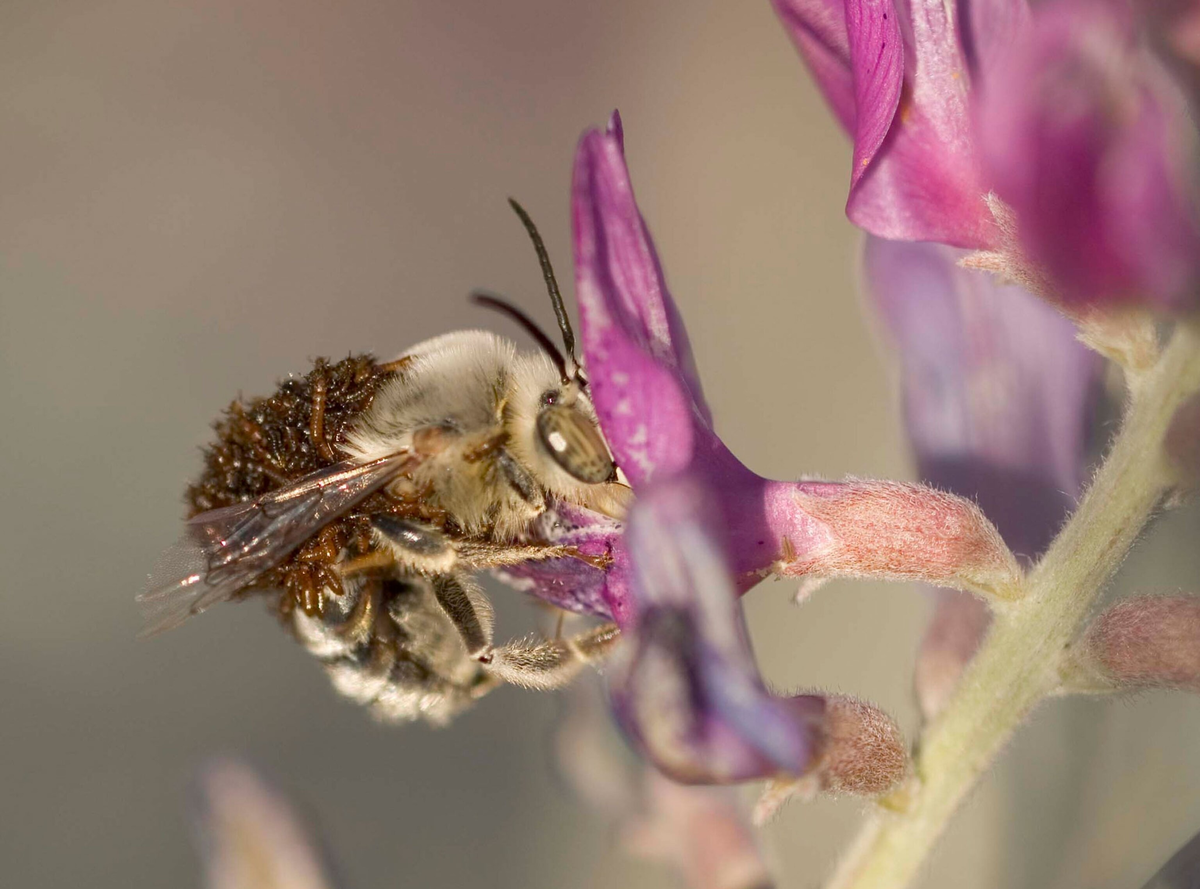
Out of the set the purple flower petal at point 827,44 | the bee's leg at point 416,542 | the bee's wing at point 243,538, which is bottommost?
the bee's leg at point 416,542

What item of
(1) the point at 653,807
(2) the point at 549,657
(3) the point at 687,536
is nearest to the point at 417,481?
(2) the point at 549,657

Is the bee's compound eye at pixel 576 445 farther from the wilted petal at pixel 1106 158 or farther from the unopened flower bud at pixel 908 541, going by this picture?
the wilted petal at pixel 1106 158

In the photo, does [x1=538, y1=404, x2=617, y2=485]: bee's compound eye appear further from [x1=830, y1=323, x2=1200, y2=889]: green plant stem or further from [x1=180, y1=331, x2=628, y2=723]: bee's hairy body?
[x1=830, y1=323, x2=1200, y2=889]: green plant stem

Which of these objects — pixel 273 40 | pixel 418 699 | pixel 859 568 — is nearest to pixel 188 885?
pixel 418 699

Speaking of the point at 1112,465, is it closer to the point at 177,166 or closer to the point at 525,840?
the point at 525,840

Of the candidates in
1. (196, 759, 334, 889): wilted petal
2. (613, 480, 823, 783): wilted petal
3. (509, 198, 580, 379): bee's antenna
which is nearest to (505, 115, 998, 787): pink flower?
(613, 480, 823, 783): wilted petal

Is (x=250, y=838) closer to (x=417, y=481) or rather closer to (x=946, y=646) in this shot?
(x=417, y=481)

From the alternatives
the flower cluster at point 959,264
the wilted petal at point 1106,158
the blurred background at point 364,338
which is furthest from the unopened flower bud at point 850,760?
the blurred background at point 364,338
